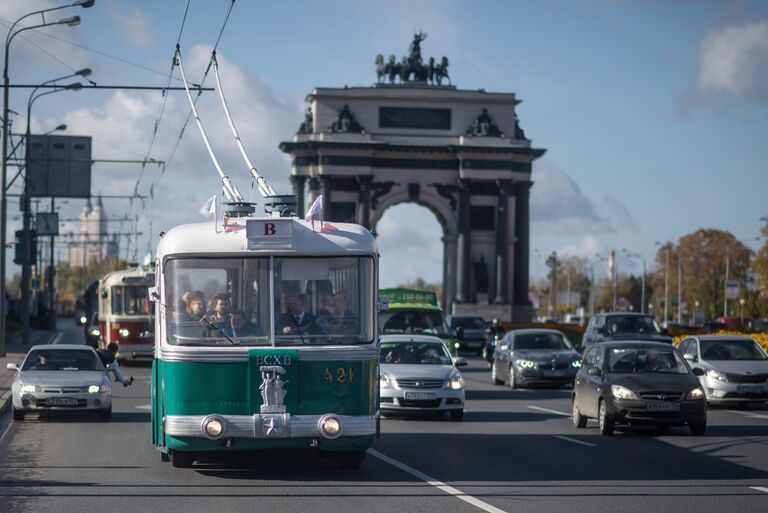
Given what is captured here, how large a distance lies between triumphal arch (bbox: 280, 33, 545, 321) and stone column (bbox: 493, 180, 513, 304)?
0.21ft

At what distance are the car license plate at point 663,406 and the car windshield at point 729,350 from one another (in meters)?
8.03

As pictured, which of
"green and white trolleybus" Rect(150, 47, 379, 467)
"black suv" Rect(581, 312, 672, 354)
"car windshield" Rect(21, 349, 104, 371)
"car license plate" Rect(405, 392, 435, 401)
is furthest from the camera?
"black suv" Rect(581, 312, 672, 354)

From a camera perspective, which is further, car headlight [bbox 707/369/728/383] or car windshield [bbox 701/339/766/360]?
car windshield [bbox 701/339/766/360]

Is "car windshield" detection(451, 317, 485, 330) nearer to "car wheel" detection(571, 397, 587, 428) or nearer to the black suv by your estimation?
the black suv

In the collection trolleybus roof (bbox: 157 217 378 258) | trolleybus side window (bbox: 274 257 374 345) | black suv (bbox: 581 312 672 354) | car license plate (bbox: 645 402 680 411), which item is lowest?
car license plate (bbox: 645 402 680 411)

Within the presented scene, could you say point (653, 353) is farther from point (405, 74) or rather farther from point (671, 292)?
point (671, 292)

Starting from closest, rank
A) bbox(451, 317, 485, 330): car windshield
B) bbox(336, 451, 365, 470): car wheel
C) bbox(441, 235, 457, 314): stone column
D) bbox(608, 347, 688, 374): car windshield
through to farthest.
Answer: bbox(336, 451, 365, 470): car wheel → bbox(608, 347, 688, 374): car windshield → bbox(451, 317, 485, 330): car windshield → bbox(441, 235, 457, 314): stone column

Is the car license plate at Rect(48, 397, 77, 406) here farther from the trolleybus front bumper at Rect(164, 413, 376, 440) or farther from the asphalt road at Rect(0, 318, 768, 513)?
the trolleybus front bumper at Rect(164, 413, 376, 440)

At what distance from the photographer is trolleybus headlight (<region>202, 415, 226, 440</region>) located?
13.8 metres

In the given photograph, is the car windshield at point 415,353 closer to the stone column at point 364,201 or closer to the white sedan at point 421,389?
the white sedan at point 421,389

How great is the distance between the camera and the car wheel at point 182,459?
15.2m

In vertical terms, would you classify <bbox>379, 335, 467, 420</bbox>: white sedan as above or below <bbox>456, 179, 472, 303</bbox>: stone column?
below

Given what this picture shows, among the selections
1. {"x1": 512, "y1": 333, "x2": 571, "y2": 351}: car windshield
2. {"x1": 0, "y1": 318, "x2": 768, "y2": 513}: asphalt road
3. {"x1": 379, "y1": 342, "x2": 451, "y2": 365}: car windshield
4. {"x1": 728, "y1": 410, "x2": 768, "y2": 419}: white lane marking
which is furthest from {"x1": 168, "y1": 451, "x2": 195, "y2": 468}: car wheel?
{"x1": 512, "y1": 333, "x2": 571, "y2": 351}: car windshield

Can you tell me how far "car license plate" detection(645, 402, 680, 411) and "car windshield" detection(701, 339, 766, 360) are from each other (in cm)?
803
